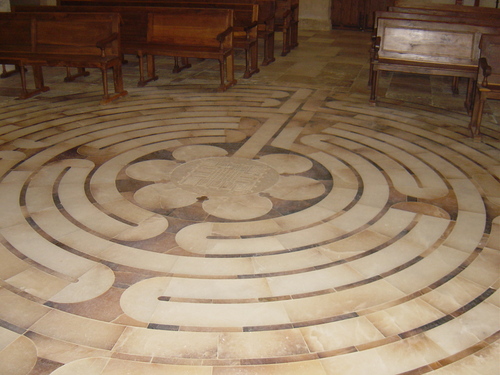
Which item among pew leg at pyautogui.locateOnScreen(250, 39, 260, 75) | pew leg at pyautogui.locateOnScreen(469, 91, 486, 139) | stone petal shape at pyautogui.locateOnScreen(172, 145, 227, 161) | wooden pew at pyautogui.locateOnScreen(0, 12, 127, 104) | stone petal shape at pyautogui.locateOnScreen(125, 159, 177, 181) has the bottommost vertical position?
stone petal shape at pyautogui.locateOnScreen(125, 159, 177, 181)

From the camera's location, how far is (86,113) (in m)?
6.80

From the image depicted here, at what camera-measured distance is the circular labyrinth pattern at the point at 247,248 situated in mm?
2779

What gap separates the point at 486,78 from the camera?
19.4ft

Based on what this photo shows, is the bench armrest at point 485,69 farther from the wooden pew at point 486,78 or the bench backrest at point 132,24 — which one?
the bench backrest at point 132,24

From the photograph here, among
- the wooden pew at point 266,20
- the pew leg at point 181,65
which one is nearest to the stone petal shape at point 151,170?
the pew leg at point 181,65

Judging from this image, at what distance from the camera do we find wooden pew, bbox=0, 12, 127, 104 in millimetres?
7301

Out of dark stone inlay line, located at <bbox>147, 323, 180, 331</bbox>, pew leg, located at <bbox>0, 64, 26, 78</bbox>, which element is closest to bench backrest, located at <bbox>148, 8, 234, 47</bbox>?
pew leg, located at <bbox>0, 64, 26, 78</bbox>

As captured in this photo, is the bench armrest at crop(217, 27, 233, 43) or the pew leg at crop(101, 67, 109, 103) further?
the bench armrest at crop(217, 27, 233, 43)

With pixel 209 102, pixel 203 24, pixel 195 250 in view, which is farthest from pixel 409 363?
pixel 203 24

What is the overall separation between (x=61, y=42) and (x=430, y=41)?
4.95 metres

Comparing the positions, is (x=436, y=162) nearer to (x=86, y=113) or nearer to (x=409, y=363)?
(x=409, y=363)

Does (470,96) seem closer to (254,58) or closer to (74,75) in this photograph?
(254,58)

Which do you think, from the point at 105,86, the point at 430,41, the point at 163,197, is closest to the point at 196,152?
the point at 163,197

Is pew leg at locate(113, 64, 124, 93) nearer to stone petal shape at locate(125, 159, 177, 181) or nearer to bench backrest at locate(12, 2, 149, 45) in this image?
bench backrest at locate(12, 2, 149, 45)
